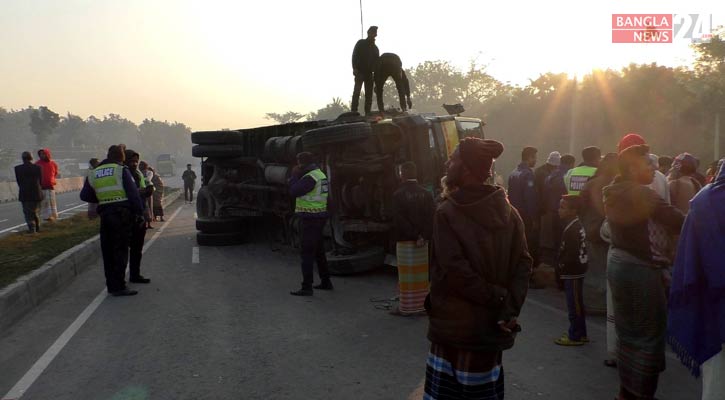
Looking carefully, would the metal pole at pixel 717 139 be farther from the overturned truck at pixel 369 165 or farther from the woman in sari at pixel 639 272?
the woman in sari at pixel 639 272

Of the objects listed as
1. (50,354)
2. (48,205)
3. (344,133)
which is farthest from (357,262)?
(48,205)

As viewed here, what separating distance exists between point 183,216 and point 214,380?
15996 mm

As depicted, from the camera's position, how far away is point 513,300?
2.68 metres

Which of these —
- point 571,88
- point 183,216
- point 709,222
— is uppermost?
point 571,88

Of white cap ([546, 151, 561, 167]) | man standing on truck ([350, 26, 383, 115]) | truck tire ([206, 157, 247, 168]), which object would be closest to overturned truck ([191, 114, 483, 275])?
man standing on truck ([350, 26, 383, 115])

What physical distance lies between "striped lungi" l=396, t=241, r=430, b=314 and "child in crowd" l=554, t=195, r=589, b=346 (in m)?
1.60

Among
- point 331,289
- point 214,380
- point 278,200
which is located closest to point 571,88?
point 278,200

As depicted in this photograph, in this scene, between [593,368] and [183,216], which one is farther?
[183,216]

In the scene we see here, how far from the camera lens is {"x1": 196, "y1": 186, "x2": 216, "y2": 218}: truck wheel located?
12.9 meters

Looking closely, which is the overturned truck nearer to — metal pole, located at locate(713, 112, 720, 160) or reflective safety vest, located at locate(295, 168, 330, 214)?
reflective safety vest, located at locate(295, 168, 330, 214)

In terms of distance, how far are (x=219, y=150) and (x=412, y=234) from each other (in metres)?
7.80

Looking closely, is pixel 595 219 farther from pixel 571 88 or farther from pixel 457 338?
pixel 571 88

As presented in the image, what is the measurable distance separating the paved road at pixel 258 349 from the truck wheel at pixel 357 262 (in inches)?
11.9

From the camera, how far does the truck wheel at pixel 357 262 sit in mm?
8289
